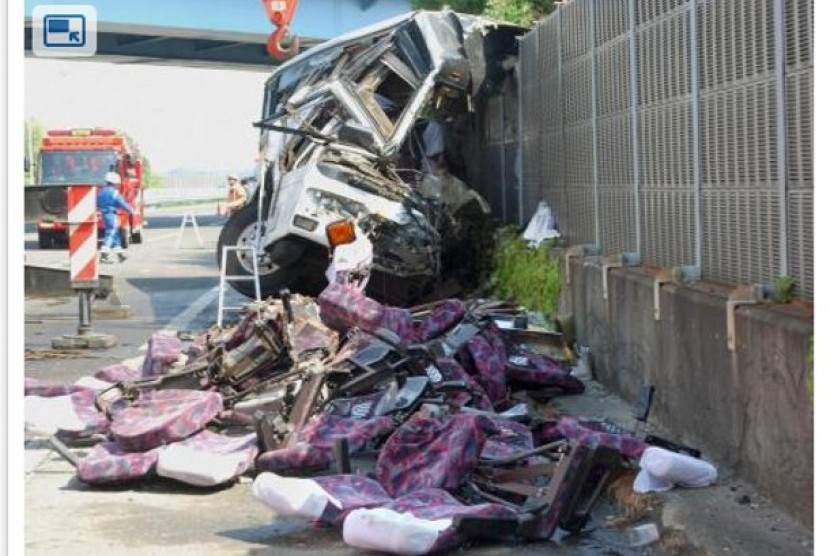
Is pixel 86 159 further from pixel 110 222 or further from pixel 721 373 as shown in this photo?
pixel 721 373

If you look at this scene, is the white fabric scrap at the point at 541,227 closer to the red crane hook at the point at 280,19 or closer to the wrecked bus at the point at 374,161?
the wrecked bus at the point at 374,161

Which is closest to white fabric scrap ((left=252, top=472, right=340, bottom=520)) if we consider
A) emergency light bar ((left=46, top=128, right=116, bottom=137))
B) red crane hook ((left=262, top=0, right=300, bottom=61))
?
red crane hook ((left=262, top=0, right=300, bottom=61))

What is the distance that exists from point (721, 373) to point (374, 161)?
7.96 meters

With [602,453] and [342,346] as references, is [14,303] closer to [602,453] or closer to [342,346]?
[602,453]

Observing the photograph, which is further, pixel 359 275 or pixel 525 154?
pixel 525 154

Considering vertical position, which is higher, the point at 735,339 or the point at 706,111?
the point at 706,111

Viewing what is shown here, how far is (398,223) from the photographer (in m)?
14.4

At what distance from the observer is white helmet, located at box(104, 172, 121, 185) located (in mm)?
31584

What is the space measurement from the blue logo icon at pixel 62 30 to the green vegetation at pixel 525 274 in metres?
4.58

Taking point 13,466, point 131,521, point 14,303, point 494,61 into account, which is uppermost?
point 494,61

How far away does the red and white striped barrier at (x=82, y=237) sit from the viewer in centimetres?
1428

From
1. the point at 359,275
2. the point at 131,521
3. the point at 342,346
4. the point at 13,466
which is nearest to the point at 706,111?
the point at 342,346

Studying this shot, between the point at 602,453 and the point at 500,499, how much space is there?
610mm

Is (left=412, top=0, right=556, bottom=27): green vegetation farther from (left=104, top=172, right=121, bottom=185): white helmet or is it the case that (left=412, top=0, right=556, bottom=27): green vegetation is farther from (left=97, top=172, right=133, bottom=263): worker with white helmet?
(left=104, top=172, right=121, bottom=185): white helmet
